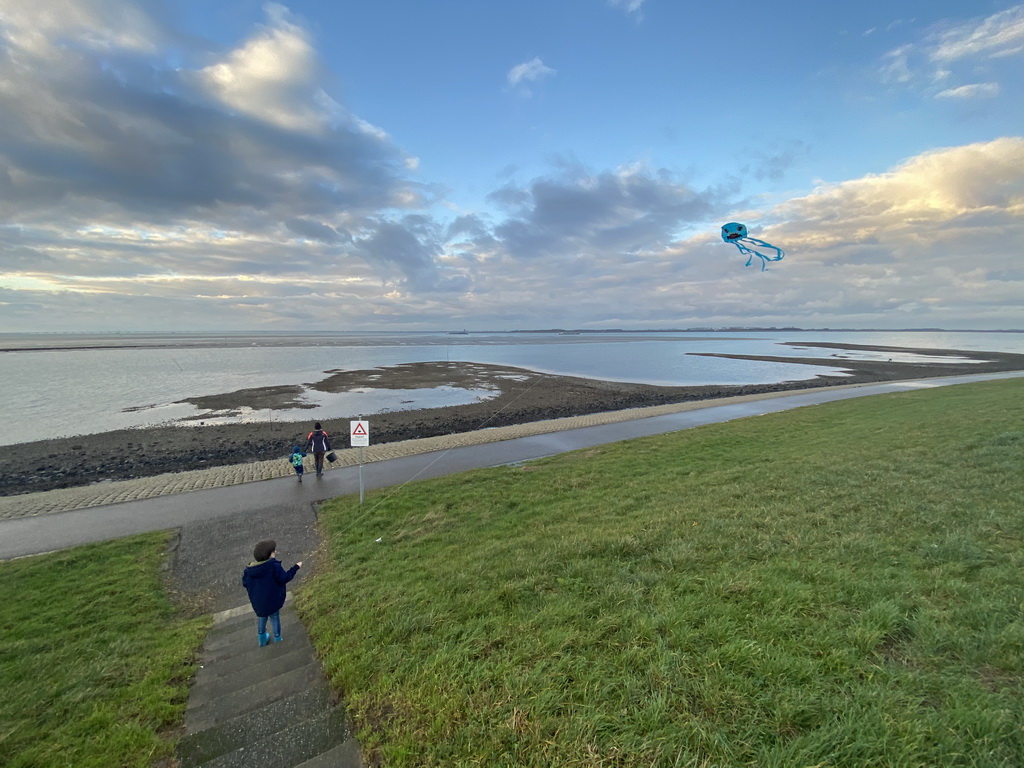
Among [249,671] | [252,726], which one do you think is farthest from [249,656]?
[252,726]

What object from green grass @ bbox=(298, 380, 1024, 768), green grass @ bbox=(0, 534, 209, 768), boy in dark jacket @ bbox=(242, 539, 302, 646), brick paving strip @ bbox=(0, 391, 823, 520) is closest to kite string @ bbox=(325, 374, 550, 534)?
green grass @ bbox=(298, 380, 1024, 768)

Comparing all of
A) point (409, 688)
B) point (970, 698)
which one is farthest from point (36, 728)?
point (970, 698)

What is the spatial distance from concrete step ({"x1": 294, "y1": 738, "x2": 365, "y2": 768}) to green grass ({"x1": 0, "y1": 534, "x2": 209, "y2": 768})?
5.15 feet

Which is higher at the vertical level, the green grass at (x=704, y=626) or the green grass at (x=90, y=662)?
the green grass at (x=704, y=626)

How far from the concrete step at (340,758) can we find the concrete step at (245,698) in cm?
121

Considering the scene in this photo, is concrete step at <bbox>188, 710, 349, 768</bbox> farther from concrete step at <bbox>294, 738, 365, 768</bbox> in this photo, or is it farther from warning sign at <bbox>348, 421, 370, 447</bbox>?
warning sign at <bbox>348, 421, 370, 447</bbox>

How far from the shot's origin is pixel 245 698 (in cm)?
470

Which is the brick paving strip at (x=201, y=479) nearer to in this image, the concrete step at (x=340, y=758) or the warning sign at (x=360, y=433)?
the warning sign at (x=360, y=433)

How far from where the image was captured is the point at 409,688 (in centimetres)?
411

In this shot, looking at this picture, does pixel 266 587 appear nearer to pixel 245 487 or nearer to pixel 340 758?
pixel 340 758

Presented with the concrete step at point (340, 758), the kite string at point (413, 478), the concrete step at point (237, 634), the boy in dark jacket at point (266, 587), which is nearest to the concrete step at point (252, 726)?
the concrete step at point (340, 758)

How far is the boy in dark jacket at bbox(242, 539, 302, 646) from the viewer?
5738 mm

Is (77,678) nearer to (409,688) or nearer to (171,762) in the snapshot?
(171,762)

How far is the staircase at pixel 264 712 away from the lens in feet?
12.4
